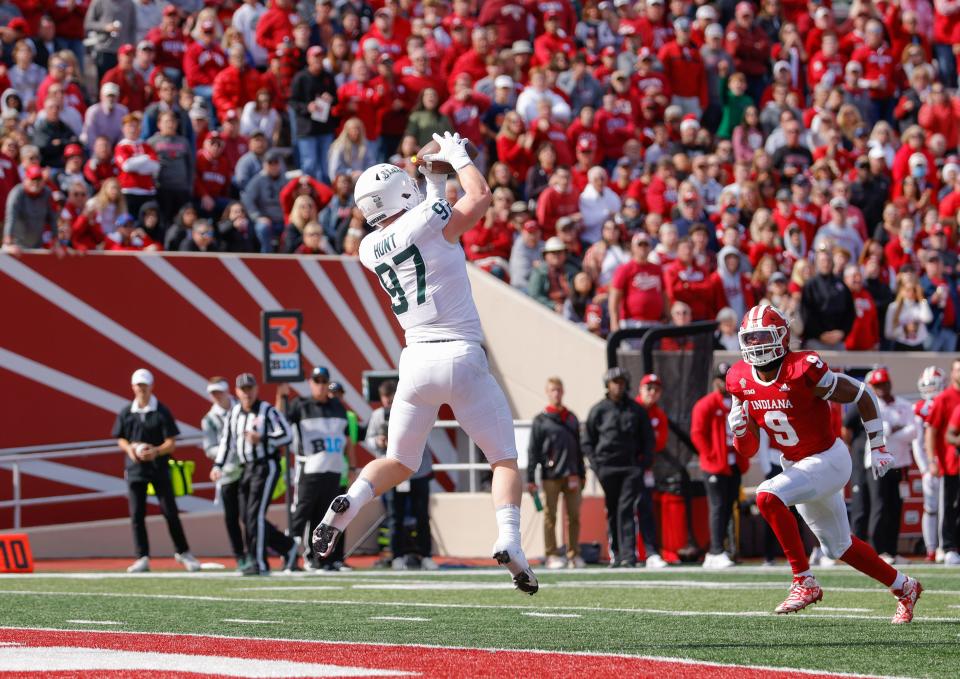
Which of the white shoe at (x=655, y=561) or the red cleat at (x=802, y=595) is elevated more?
the red cleat at (x=802, y=595)

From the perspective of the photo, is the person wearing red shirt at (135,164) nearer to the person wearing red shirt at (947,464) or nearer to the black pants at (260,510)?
the black pants at (260,510)

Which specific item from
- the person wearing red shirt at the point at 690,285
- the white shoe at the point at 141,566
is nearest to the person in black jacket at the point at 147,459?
the white shoe at the point at 141,566

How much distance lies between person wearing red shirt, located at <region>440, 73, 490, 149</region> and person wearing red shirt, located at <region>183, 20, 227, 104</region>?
2.49m

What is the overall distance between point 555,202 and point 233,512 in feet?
17.9

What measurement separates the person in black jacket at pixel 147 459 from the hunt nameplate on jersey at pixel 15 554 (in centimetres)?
91

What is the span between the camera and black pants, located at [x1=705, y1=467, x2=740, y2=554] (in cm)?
1490

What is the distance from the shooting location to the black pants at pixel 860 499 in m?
Result: 15.4

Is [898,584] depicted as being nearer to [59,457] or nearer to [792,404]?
[792,404]

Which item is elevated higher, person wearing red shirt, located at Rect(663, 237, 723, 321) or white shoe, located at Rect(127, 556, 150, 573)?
person wearing red shirt, located at Rect(663, 237, 723, 321)

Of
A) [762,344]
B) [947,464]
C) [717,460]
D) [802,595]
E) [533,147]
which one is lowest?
[802,595]

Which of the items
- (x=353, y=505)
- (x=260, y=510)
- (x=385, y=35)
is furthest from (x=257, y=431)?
(x=385, y=35)

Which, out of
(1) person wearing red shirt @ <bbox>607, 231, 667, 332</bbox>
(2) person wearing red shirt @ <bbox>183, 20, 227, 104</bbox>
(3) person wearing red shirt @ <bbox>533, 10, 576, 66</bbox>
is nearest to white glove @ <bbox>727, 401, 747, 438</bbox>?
(1) person wearing red shirt @ <bbox>607, 231, 667, 332</bbox>

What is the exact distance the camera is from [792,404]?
8.63 meters

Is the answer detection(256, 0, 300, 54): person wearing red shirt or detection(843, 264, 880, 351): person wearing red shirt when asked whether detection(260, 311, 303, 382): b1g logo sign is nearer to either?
detection(256, 0, 300, 54): person wearing red shirt
